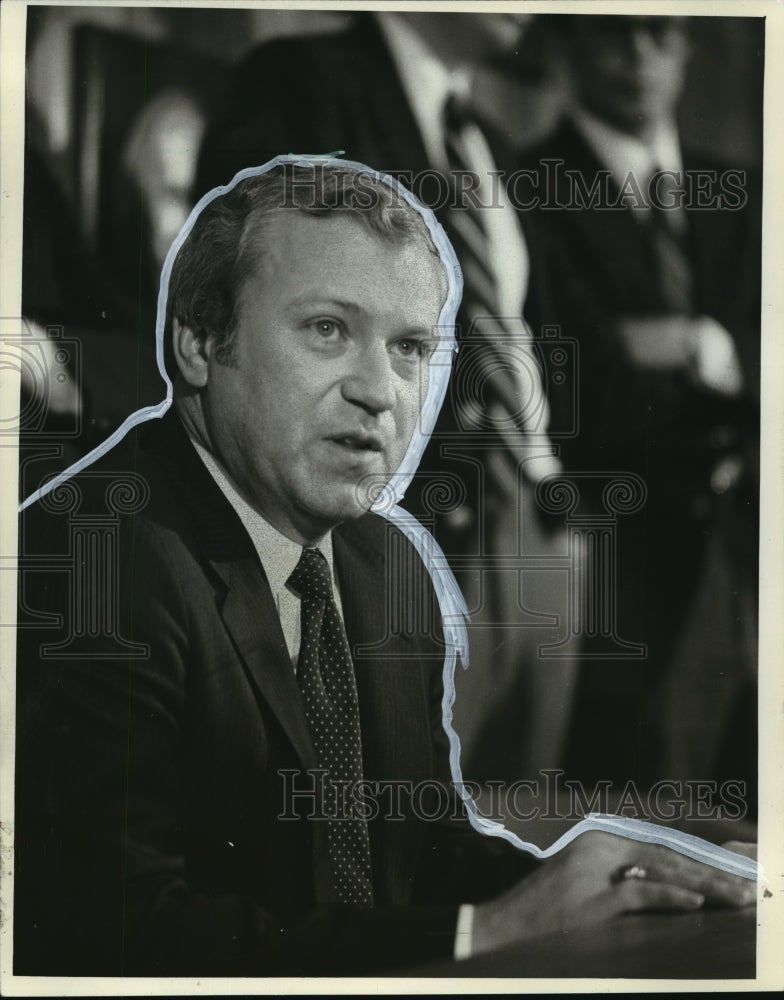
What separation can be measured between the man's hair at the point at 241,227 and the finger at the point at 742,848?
5.68 ft

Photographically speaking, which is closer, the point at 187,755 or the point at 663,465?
the point at 187,755

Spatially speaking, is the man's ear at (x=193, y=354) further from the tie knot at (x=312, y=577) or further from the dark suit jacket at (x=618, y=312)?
the dark suit jacket at (x=618, y=312)

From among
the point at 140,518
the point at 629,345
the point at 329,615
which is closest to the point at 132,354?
the point at 140,518

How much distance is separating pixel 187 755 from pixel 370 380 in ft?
3.34

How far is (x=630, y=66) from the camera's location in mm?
2838

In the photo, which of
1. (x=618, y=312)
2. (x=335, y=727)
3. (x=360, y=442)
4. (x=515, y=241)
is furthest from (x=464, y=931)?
(x=515, y=241)

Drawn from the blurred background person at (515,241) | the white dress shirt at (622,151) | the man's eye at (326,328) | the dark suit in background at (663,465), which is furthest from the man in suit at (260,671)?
the white dress shirt at (622,151)

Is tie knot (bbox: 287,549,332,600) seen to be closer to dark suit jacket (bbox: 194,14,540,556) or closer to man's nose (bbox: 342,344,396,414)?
dark suit jacket (bbox: 194,14,540,556)

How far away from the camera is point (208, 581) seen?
106 inches

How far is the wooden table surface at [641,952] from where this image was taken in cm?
277

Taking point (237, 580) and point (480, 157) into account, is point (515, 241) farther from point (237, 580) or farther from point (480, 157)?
point (237, 580)

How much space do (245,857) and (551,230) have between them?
1.74 m

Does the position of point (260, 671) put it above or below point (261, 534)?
below

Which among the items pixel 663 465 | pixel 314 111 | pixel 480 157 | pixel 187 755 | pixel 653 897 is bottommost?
pixel 653 897
